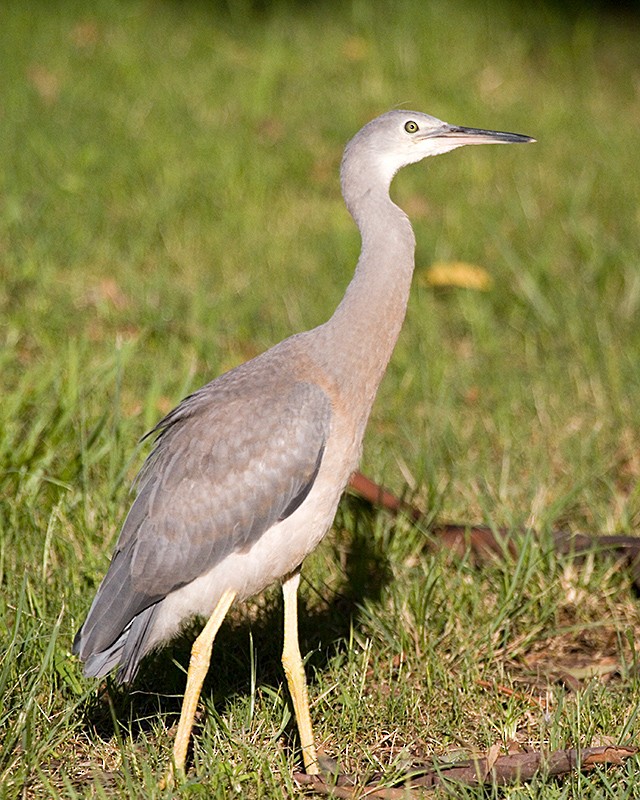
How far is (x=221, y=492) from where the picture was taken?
368 cm

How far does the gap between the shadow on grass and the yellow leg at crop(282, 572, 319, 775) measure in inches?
6.9

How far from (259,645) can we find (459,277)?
322cm

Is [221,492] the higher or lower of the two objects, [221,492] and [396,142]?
the lower

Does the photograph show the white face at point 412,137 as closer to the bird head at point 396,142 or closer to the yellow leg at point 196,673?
the bird head at point 396,142

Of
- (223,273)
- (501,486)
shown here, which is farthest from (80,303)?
(501,486)

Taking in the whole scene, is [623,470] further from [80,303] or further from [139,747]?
[80,303]

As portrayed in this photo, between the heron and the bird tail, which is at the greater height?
the heron

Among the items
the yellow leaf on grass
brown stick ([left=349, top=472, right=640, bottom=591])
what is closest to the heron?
brown stick ([left=349, top=472, right=640, bottom=591])

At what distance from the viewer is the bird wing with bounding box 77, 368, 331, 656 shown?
364 cm

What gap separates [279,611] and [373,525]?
0.56m

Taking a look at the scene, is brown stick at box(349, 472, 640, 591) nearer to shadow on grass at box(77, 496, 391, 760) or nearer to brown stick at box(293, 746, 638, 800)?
shadow on grass at box(77, 496, 391, 760)

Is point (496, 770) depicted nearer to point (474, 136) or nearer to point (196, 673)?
point (196, 673)

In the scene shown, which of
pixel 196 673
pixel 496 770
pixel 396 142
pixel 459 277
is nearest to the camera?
pixel 496 770

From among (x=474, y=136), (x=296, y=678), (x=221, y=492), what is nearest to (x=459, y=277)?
(x=474, y=136)
